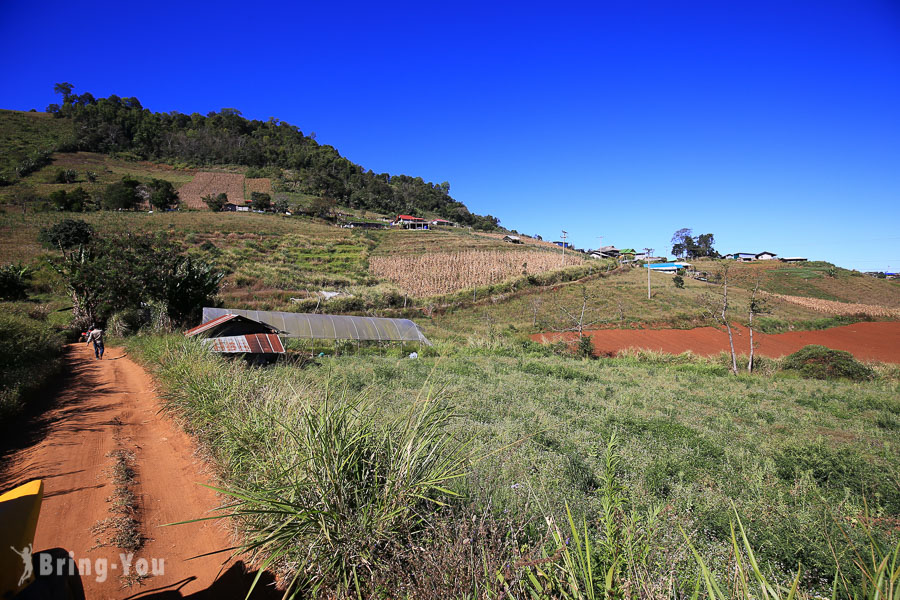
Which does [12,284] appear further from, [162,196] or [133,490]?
[162,196]

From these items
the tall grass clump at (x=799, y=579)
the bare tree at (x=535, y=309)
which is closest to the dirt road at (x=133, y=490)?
the tall grass clump at (x=799, y=579)

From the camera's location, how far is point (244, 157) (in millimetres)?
97000

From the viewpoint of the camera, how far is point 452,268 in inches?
1837

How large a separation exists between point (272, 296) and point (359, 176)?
82.4m

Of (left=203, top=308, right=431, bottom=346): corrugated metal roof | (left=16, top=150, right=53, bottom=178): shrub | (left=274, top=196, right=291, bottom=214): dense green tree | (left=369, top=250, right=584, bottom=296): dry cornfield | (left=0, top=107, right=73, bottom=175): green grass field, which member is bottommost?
(left=203, top=308, right=431, bottom=346): corrugated metal roof

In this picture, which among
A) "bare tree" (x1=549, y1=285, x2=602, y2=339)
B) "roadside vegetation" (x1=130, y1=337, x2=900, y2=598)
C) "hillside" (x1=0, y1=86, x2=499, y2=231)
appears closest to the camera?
"roadside vegetation" (x1=130, y1=337, x2=900, y2=598)

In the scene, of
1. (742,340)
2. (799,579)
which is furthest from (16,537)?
(742,340)

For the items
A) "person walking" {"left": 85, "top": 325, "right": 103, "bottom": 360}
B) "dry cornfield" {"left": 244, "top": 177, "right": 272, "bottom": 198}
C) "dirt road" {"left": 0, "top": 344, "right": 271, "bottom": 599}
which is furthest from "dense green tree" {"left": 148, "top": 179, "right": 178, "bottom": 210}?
"dirt road" {"left": 0, "top": 344, "right": 271, "bottom": 599}

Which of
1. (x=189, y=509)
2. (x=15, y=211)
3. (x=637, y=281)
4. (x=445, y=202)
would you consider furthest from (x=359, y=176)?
(x=189, y=509)

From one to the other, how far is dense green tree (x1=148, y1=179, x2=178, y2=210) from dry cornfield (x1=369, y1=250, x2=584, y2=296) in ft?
121

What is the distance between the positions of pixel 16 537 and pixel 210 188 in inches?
3479

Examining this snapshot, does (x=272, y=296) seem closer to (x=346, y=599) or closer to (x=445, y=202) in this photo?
(x=346, y=599)

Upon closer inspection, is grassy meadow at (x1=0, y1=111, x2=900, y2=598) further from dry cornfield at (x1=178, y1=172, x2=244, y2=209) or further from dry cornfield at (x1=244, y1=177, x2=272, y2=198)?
dry cornfield at (x1=244, y1=177, x2=272, y2=198)

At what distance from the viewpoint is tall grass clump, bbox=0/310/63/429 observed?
699 cm
